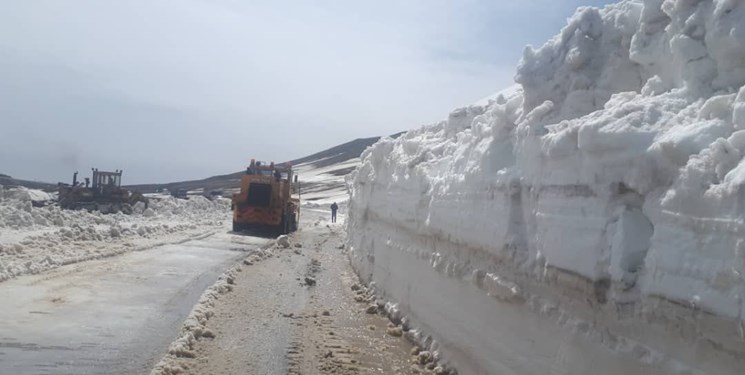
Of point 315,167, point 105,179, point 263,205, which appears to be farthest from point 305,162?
point 263,205

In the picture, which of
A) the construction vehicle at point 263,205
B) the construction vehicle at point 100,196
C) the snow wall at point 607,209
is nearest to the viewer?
the snow wall at point 607,209

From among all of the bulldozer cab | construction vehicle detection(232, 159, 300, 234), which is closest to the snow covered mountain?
the bulldozer cab

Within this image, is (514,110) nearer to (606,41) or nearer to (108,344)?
(606,41)

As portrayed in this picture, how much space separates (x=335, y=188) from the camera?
7744 centimetres

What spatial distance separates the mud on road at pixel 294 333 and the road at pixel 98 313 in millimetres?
561

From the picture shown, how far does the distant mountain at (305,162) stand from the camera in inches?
3386

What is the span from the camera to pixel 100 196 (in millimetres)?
38562

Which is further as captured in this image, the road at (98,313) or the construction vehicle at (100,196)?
the construction vehicle at (100,196)

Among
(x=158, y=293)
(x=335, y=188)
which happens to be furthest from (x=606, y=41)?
(x=335, y=188)

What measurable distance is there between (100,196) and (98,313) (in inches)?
1253

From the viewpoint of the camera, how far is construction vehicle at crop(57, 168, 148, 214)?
37.4 meters

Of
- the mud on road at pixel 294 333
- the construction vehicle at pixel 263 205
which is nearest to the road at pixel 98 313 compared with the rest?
the mud on road at pixel 294 333

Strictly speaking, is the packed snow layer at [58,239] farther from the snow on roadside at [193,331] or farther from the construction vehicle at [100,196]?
the construction vehicle at [100,196]

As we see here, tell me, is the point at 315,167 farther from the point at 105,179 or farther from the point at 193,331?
the point at 193,331
